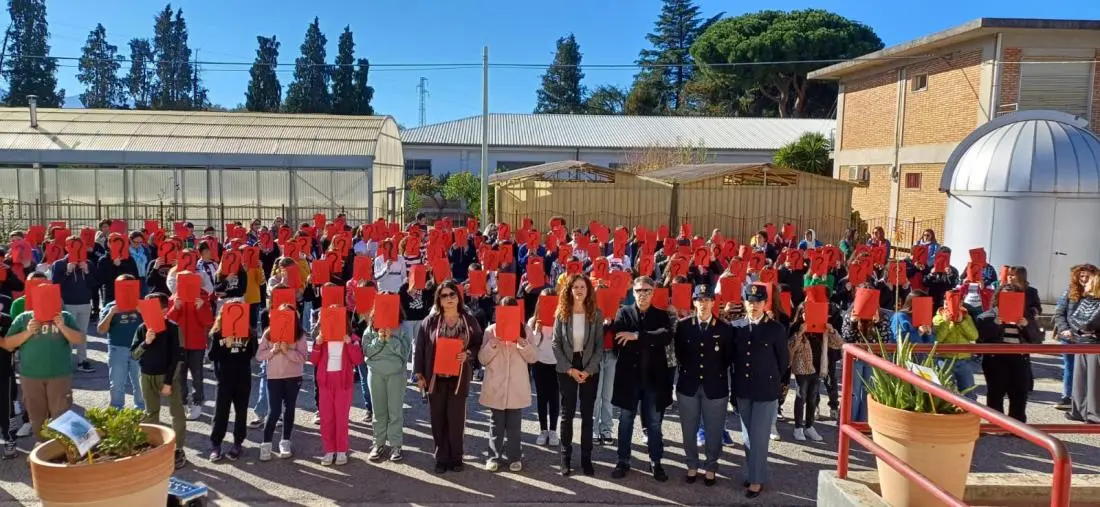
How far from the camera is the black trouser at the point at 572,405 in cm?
669

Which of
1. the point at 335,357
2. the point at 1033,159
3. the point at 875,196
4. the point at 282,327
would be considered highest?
the point at 1033,159

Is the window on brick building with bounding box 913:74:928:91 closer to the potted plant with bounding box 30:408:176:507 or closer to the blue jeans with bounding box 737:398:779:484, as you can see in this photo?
the blue jeans with bounding box 737:398:779:484

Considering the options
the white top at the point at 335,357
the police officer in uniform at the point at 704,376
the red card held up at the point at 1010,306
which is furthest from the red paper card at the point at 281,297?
the red card held up at the point at 1010,306

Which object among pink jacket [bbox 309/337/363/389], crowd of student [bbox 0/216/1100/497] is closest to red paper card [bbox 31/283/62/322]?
crowd of student [bbox 0/216/1100/497]

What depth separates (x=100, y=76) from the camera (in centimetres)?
7569

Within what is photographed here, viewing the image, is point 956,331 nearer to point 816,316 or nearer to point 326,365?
point 816,316

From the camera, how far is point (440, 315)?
22.2 feet

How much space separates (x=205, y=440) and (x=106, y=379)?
→ 296 cm

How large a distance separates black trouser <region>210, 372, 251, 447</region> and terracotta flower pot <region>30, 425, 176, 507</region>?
2992 millimetres

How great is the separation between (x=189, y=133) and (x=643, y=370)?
22.1m

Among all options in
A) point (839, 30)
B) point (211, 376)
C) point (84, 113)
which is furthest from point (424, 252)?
point (839, 30)

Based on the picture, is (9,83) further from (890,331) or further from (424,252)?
(890,331)

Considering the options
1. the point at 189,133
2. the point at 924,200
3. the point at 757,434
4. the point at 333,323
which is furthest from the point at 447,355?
the point at 924,200

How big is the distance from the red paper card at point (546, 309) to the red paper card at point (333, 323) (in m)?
1.78
